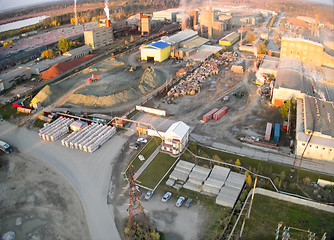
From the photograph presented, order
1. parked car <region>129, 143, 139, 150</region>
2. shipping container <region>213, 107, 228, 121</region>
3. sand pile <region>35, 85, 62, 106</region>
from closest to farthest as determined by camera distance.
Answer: parked car <region>129, 143, 139, 150</region>, shipping container <region>213, 107, 228, 121</region>, sand pile <region>35, 85, 62, 106</region>

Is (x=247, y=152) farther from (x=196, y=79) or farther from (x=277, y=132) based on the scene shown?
(x=196, y=79)

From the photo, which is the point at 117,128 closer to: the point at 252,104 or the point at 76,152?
the point at 76,152

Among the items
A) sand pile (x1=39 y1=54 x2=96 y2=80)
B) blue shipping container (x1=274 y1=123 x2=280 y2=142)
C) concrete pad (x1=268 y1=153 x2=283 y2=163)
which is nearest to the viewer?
concrete pad (x1=268 y1=153 x2=283 y2=163)

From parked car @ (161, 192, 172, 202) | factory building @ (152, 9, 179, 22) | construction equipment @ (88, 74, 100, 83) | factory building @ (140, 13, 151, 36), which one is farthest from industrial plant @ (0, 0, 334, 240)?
factory building @ (152, 9, 179, 22)

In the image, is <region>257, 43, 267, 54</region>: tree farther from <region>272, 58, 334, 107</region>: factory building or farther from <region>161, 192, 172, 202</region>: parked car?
<region>161, 192, 172, 202</region>: parked car

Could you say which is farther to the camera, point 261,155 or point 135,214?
point 261,155

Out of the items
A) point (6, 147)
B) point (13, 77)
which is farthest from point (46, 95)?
point (6, 147)

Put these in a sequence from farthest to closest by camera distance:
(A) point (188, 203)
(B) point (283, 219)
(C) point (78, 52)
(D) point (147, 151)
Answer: (C) point (78, 52) → (D) point (147, 151) → (A) point (188, 203) → (B) point (283, 219)
